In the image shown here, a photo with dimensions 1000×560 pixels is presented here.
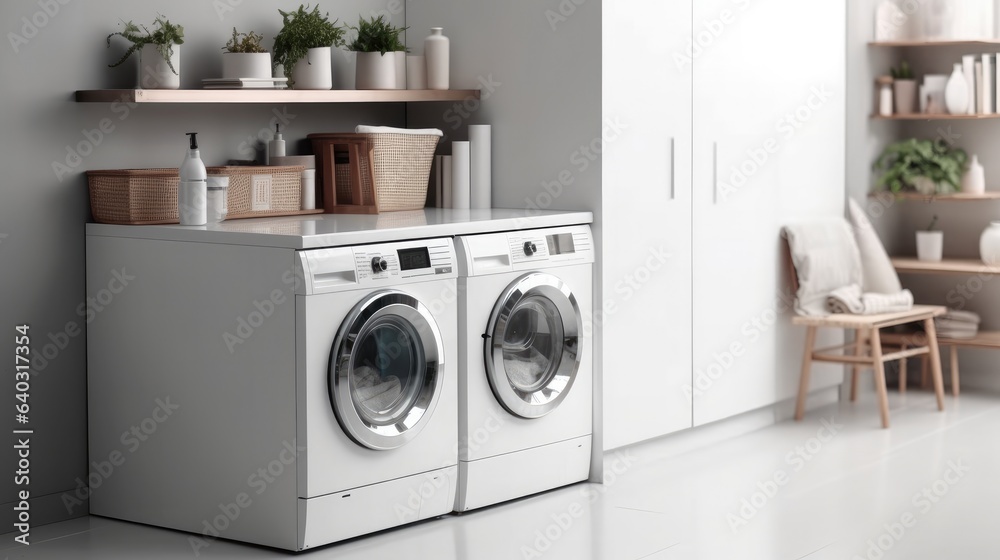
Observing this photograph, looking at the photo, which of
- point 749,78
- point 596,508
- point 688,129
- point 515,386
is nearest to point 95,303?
point 515,386

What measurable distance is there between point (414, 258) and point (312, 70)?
34.4 inches

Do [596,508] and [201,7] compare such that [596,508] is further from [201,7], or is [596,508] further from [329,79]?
[201,7]

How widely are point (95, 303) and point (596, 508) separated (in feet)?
5.31

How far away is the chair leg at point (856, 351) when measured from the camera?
5.18 metres

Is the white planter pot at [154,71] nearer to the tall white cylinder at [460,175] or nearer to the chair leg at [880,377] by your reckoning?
the tall white cylinder at [460,175]

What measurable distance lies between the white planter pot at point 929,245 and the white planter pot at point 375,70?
110 inches

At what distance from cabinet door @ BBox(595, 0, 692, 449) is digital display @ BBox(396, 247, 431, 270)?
74 centimetres

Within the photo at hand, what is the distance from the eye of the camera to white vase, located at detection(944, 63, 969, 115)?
5617 millimetres

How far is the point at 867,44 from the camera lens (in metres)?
5.80

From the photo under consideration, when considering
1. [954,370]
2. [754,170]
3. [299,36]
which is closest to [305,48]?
[299,36]

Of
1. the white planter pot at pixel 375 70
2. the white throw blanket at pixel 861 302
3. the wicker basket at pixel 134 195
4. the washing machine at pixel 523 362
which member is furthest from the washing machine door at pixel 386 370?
the white throw blanket at pixel 861 302

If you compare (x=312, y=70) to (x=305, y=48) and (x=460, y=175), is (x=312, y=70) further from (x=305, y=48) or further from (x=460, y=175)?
(x=460, y=175)

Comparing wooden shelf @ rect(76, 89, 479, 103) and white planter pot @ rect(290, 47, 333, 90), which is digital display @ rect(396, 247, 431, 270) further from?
white planter pot @ rect(290, 47, 333, 90)

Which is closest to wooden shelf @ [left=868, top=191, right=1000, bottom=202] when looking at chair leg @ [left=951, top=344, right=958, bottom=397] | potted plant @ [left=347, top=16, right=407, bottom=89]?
chair leg @ [left=951, top=344, right=958, bottom=397]
